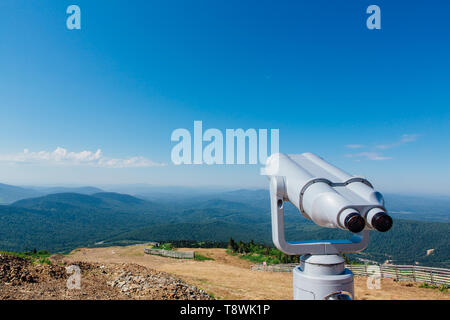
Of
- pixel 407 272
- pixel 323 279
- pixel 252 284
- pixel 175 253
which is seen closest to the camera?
pixel 323 279

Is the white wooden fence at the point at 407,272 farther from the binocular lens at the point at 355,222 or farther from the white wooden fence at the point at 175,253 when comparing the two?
the binocular lens at the point at 355,222

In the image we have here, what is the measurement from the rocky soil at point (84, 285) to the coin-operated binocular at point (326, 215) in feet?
21.3

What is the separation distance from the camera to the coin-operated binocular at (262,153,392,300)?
208 cm

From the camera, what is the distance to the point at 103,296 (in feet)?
25.0

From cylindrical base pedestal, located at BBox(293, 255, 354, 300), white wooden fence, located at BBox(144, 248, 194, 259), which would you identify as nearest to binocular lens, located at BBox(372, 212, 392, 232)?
cylindrical base pedestal, located at BBox(293, 255, 354, 300)

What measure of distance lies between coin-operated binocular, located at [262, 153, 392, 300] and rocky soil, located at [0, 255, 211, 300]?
255 inches

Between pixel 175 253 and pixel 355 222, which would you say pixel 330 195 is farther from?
pixel 175 253

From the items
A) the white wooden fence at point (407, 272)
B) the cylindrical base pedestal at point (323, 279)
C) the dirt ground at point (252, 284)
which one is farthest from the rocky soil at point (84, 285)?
the white wooden fence at point (407, 272)

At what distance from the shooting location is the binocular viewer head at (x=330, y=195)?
2109mm

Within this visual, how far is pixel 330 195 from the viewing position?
7.50ft

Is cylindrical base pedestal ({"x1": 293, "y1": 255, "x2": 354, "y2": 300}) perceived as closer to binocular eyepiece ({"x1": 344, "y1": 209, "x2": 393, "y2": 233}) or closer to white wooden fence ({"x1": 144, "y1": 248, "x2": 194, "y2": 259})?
binocular eyepiece ({"x1": 344, "y1": 209, "x2": 393, "y2": 233})

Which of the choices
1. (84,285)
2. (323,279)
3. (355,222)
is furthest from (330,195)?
(84,285)

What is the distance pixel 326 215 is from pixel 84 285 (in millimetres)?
9112
